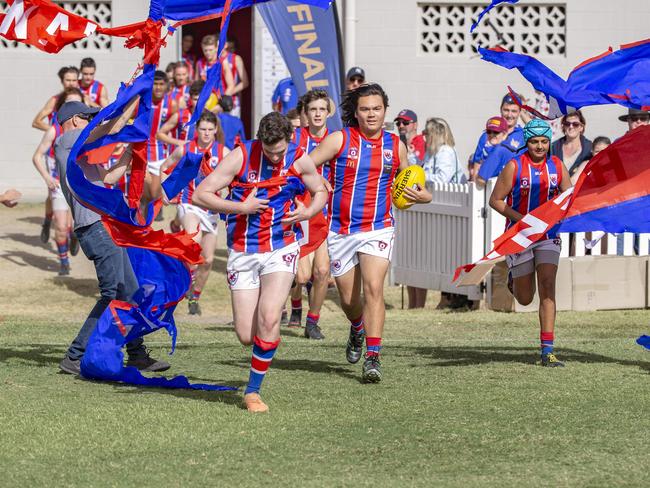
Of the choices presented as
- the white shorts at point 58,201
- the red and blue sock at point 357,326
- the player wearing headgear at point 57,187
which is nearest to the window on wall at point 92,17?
the player wearing headgear at point 57,187

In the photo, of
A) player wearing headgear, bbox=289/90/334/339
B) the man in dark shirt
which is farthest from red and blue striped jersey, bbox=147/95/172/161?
the man in dark shirt

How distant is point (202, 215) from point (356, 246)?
4355mm

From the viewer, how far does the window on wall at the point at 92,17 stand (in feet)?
67.5

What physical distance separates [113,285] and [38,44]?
1879 mm

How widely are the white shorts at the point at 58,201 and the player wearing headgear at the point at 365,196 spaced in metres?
6.58

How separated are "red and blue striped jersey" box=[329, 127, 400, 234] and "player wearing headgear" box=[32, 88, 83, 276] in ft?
19.8

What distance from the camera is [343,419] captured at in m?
8.31

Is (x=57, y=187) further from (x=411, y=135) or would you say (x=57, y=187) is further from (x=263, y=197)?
(x=263, y=197)

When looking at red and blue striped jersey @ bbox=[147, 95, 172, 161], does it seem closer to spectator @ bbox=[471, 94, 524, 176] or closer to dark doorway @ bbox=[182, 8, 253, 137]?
spectator @ bbox=[471, 94, 524, 176]

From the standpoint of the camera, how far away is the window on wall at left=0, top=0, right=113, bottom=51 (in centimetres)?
2059

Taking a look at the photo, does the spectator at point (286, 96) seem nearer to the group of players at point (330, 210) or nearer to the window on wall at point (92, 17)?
the window on wall at point (92, 17)

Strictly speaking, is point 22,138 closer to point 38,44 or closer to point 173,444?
point 38,44

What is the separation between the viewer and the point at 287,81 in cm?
1750

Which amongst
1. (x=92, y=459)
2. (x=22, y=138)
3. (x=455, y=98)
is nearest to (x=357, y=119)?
(x=92, y=459)
